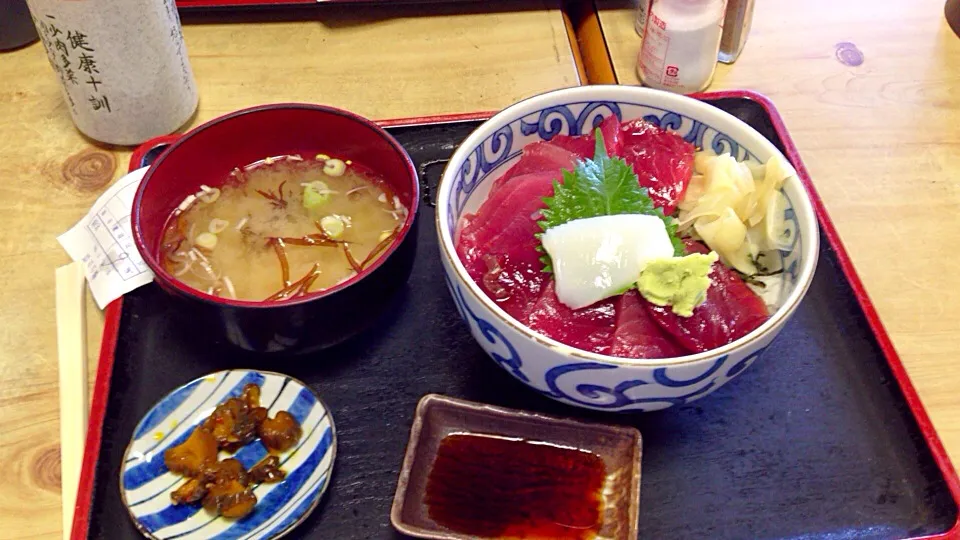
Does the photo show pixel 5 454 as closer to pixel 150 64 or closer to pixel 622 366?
pixel 150 64

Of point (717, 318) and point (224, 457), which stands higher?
point (717, 318)

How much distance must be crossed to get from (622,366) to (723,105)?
804mm

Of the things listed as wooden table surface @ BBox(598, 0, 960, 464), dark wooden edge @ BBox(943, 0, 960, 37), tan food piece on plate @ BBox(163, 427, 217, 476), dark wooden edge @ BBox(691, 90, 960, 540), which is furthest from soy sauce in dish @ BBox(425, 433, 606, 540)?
dark wooden edge @ BBox(943, 0, 960, 37)

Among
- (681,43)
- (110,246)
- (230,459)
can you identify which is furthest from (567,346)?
(681,43)

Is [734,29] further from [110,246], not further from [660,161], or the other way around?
[110,246]

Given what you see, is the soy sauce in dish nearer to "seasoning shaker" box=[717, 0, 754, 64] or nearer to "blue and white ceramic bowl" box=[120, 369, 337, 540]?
"blue and white ceramic bowl" box=[120, 369, 337, 540]

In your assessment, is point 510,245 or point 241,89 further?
point 241,89

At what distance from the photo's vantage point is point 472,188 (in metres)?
1.12

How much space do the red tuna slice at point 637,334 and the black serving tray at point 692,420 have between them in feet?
0.50

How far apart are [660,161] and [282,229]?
58cm

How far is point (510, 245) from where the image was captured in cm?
102

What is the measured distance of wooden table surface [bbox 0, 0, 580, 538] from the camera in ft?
3.94

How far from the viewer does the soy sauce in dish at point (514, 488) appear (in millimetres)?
944

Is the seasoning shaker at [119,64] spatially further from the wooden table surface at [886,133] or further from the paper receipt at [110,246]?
the wooden table surface at [886,133]
